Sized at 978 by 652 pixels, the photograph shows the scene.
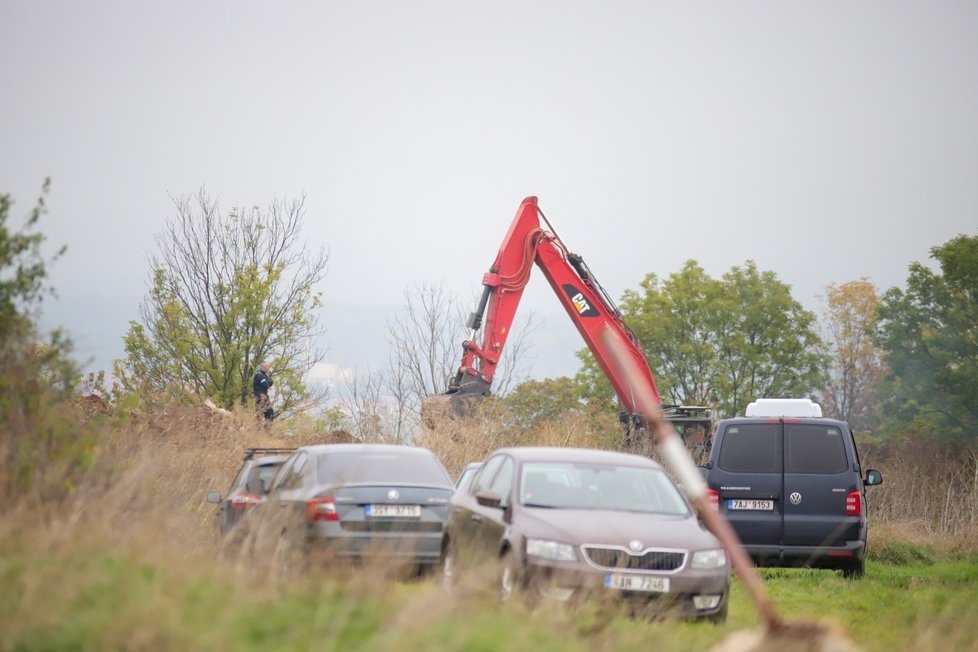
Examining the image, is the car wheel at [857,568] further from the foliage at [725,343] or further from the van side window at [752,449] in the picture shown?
the foliage at [725,343]

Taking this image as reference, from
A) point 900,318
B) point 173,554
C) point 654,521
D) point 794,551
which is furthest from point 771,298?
point 173,554

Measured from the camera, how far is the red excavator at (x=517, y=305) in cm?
2925

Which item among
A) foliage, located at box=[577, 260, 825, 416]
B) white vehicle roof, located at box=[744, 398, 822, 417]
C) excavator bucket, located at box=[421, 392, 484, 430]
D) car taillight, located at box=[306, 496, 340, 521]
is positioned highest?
foliage, located at box=[577, 260, 825, 416]

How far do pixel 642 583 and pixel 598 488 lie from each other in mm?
1644

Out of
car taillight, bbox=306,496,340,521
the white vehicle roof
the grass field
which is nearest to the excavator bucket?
the white vehicle roof

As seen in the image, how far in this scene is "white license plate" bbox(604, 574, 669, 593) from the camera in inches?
391

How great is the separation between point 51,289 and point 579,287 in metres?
22.0

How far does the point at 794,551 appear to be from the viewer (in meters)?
15.9

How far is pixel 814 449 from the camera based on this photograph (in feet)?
53.3

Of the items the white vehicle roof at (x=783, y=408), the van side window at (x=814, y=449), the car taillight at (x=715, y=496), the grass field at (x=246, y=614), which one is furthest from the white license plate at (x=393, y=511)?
the white vehicle roof at (x=783, y=408)

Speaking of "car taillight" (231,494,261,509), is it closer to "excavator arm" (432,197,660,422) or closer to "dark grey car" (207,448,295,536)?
"dark grey car" (207,448,295,536)

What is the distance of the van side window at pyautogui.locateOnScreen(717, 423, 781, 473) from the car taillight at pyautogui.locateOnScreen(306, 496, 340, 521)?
6.09m

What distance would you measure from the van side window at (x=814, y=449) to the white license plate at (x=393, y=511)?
18.3 feet

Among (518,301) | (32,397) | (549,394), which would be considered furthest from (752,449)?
(549,394)
